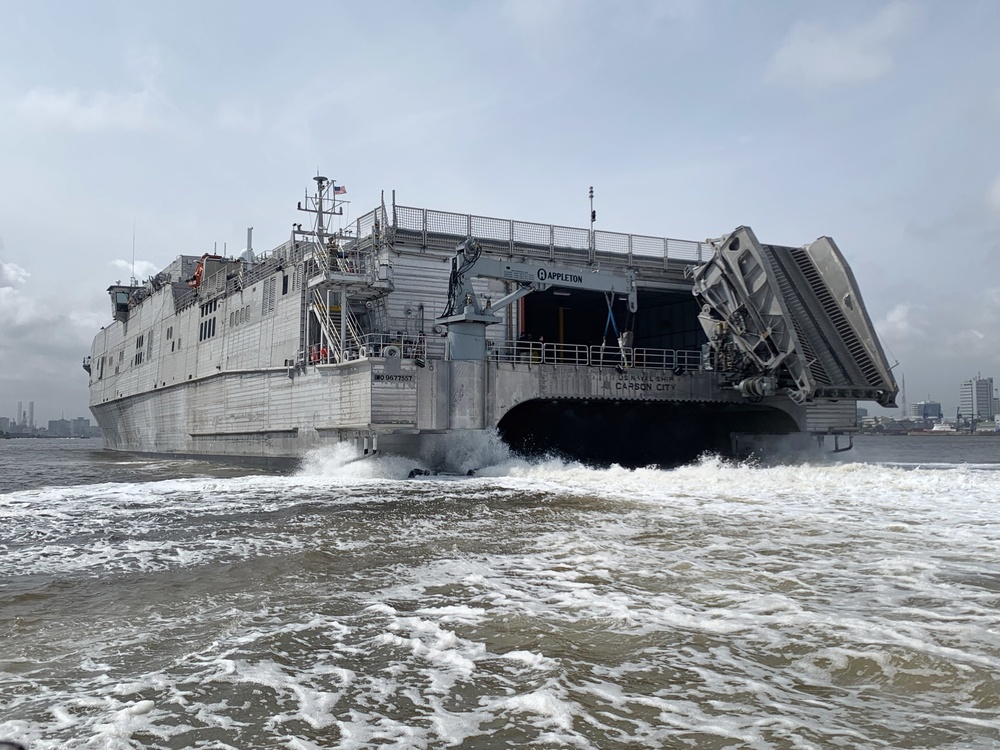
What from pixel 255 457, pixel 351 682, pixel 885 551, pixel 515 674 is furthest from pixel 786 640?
pixel 255 457

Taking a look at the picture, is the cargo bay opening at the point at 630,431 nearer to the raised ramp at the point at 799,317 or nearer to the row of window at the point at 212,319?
the raised ramp at the point at 799,317

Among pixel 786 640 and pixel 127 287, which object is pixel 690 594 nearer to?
pixel 786 640

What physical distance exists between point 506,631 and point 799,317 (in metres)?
18.4

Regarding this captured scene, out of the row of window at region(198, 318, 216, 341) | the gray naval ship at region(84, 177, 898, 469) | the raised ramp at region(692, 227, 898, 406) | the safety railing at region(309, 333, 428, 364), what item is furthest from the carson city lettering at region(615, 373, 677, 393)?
the row of window at region(198, 318, 216, 341)

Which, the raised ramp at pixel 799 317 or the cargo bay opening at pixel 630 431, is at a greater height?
the raised ramp at pixel 799 317

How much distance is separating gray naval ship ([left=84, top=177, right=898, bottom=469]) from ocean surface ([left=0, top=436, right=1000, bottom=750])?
9.24 metres

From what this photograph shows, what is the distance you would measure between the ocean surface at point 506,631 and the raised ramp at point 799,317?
8893 mm

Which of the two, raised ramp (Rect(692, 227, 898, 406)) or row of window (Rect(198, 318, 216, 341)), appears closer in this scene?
raised ramp (Rect(692, 227, 898, 406))

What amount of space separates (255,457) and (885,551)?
939 inches

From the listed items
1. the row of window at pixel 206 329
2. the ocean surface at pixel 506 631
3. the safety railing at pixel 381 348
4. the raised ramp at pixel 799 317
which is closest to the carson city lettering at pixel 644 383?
the raised ramp at pixel 799 317

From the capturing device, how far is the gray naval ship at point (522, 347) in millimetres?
21594

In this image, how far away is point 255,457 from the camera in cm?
2867

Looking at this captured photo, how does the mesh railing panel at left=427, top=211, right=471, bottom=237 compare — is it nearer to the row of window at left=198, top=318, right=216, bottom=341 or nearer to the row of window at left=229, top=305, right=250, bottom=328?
the row of window at left=229, top=305, right=250, bottom=328

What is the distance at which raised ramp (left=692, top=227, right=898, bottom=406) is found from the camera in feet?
68.8
